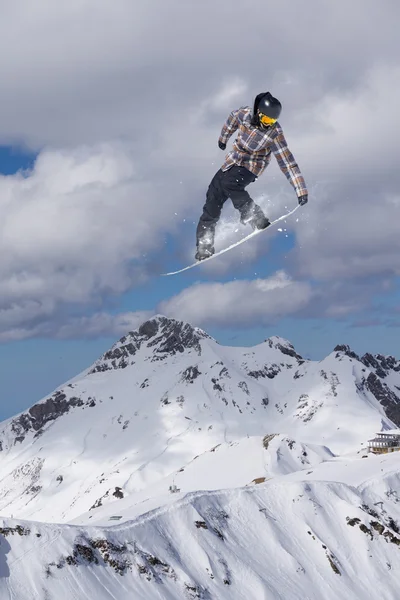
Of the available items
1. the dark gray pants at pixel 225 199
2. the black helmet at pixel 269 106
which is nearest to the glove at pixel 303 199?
the dark gray pants at pixel 225 199

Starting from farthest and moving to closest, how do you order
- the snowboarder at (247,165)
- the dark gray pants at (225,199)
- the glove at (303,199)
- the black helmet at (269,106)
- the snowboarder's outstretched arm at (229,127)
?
the dark gray pants at (225,199) → the snowboarder's outstretched arm at (229,127) → the glove at (303,199) → the snowboarder at (247,165) → the black helmet at (269,106)

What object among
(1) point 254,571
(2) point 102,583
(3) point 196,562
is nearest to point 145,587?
(2) point 102,583

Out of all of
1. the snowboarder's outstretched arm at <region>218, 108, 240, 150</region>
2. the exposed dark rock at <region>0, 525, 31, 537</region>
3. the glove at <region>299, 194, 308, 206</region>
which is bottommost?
the exposed dark rock at <region>0, 525, 31, 537</region>

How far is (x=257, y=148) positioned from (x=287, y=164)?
1.14 meters

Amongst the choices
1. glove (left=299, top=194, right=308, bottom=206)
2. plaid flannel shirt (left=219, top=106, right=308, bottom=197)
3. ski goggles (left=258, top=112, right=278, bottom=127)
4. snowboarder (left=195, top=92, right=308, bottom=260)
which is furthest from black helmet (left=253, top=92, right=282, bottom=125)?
glove (left=299, top=194, right=308, bottom=206)

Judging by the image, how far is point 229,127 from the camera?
22.4 m

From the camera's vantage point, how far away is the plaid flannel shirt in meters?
21.5

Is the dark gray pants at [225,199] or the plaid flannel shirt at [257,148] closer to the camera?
the plaid flannel shirt at [257,148]

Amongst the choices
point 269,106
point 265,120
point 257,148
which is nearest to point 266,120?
point 265,120

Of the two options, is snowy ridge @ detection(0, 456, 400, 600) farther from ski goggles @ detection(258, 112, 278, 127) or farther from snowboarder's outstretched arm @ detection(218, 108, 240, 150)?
ski goggles @ detection(258, 112, 278, 127)

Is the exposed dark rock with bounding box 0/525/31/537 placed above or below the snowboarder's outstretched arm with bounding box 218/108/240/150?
below

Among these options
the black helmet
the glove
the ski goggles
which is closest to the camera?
the black helmet

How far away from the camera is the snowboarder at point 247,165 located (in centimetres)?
2082

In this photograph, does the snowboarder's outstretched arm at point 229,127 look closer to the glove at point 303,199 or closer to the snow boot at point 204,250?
the glove at point 303,199
